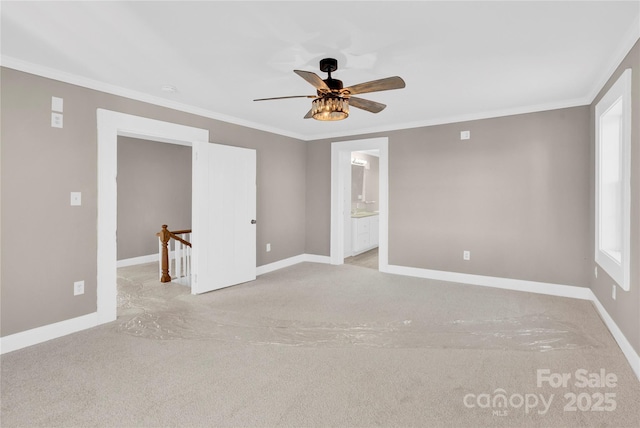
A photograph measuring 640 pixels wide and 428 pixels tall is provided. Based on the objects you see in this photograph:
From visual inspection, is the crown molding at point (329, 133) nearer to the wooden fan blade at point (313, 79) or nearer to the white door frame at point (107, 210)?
the white door frame at point (107, 210)

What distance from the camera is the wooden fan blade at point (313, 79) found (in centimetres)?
225

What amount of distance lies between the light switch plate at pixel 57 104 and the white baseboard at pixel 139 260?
11.9 ft

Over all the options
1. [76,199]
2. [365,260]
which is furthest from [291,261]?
[76,199]

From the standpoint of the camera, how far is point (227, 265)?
181 inches

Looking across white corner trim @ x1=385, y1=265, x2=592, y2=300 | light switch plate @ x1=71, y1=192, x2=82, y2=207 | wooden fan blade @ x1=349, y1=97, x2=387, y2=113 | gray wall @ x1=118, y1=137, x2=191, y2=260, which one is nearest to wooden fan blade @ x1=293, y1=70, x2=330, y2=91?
wooden fan blade @ x1=349, y1=97, x2=387, y2=113

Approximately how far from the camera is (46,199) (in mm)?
2980

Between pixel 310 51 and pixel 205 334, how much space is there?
2571 millimetres

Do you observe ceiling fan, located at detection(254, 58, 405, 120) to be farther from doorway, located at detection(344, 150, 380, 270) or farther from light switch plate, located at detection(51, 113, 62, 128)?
doorway, located at detection(344, 150, 380, 270)

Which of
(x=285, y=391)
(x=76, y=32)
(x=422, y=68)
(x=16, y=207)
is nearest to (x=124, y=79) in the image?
(x=76, y=32)

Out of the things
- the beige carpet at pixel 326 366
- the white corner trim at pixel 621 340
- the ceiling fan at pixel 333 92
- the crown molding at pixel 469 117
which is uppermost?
the crown molding at pixel 469 117

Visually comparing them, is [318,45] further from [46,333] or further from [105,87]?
[46,333]

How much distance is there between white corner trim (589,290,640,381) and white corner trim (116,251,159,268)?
6.68 metres

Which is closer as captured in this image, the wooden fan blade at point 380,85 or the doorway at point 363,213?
the wooden fan blade at point 380,85

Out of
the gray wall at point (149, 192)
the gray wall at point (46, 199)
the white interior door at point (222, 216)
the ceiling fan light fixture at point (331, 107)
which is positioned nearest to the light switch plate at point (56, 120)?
the gray wall at point (46, 199)
